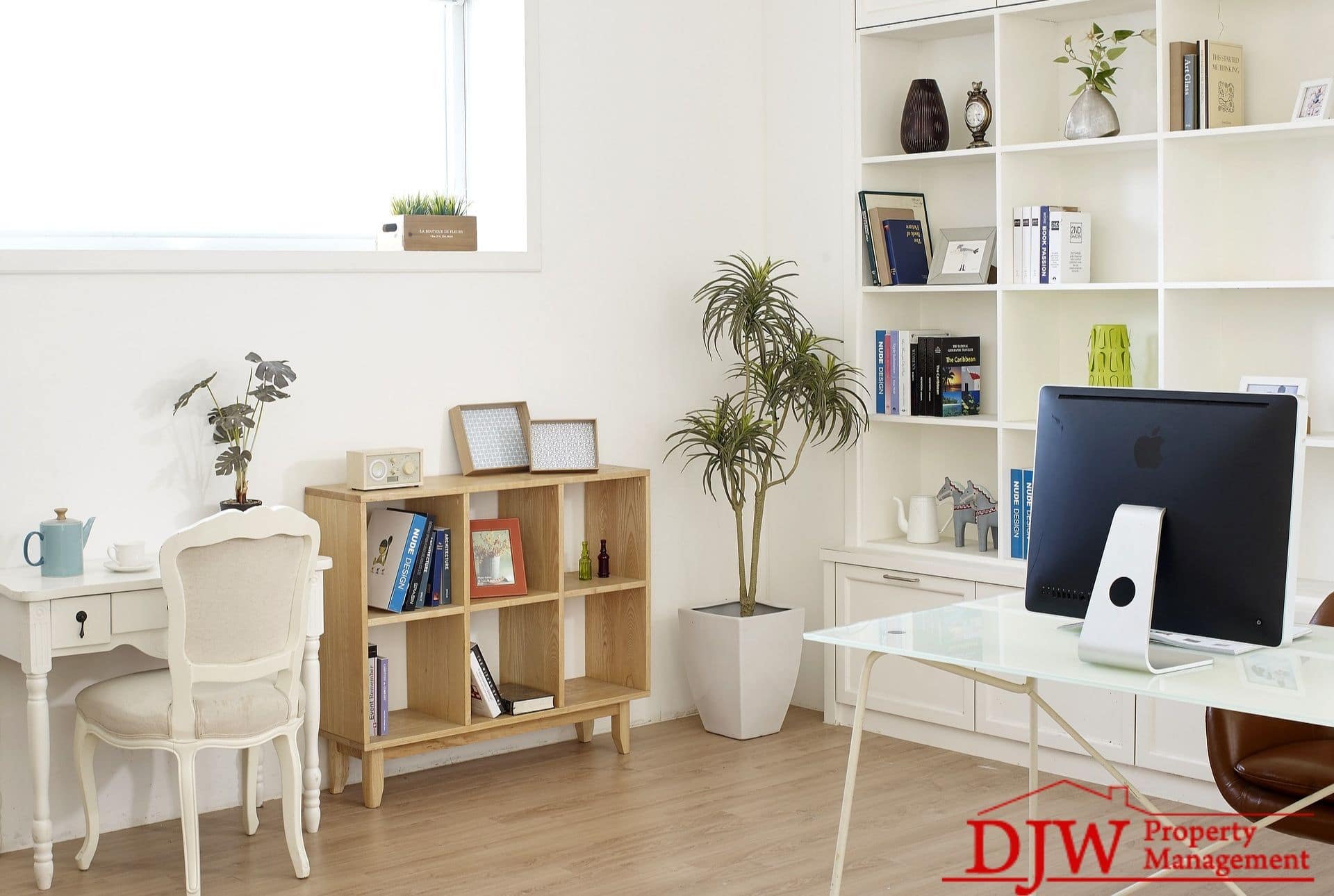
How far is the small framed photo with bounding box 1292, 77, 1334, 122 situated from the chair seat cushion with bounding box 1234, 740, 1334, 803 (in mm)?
1830

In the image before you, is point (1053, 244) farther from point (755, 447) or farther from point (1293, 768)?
point (1293, 768)

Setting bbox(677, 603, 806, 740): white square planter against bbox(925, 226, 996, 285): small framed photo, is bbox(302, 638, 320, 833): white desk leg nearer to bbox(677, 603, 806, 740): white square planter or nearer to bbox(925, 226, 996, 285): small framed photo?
bbox(677, 603, 806, 740): white square planter

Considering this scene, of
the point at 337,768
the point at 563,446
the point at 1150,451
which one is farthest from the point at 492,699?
the point at 1150,451

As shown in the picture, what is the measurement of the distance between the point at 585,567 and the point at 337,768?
1.05m

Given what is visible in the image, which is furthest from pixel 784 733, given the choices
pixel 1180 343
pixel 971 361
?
pixel 1180 343

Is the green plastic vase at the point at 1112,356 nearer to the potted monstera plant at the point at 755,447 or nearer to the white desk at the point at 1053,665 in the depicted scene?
the potted monstera plant at the point at 755,447

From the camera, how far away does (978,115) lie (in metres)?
4.88

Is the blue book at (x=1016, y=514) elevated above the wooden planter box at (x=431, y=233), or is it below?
below

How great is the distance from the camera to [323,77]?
464cm

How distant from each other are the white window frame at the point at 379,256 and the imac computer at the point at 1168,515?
2418 millimetres

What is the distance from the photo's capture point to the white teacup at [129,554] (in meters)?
3.71

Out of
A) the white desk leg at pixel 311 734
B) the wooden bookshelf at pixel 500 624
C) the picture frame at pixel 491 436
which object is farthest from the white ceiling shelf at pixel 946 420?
the white desk leg at pixel 311 734

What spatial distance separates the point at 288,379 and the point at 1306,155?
10.2 feet

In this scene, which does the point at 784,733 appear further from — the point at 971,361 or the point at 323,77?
the point at 323,77
